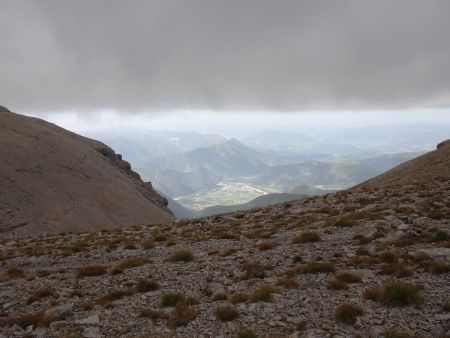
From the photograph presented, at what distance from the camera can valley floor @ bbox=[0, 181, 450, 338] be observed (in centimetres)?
1184

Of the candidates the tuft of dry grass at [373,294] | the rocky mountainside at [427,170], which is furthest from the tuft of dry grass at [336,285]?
the rocky mountainside at [427,170]

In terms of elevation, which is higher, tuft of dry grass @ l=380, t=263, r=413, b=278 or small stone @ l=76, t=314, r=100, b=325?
tuft of dry grass @ l=380, t=263, r=413, b=278

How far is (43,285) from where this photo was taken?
17594 mm

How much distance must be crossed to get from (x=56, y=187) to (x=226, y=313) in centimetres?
5166

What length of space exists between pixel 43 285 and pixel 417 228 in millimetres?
20342

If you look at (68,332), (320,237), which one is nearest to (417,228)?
(320,237)

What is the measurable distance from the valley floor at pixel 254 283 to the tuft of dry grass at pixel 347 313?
4 cm

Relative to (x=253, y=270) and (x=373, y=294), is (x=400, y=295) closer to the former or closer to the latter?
(x=373, y=294)

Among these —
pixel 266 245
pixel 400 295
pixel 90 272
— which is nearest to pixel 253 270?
pixel 266 245

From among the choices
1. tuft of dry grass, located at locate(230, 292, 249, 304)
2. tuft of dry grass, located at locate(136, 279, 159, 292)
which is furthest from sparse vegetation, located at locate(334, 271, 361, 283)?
tuft of dry grass, located at locate(136, 279, 159, 292)

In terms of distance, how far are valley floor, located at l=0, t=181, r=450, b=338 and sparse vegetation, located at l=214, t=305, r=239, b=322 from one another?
0.04 m

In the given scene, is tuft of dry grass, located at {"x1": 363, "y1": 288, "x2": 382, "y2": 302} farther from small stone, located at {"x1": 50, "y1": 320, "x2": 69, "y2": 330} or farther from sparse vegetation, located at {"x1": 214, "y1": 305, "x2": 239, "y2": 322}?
small stone, located at {"x1": 50, "y1": 320, "x2": 69, "y2": 330}

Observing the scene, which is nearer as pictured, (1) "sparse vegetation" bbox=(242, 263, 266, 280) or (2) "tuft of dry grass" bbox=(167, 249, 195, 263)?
(1) "sparse vegetation" bbox=(242, 263, 266, 280)

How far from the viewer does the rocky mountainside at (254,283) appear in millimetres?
11828
